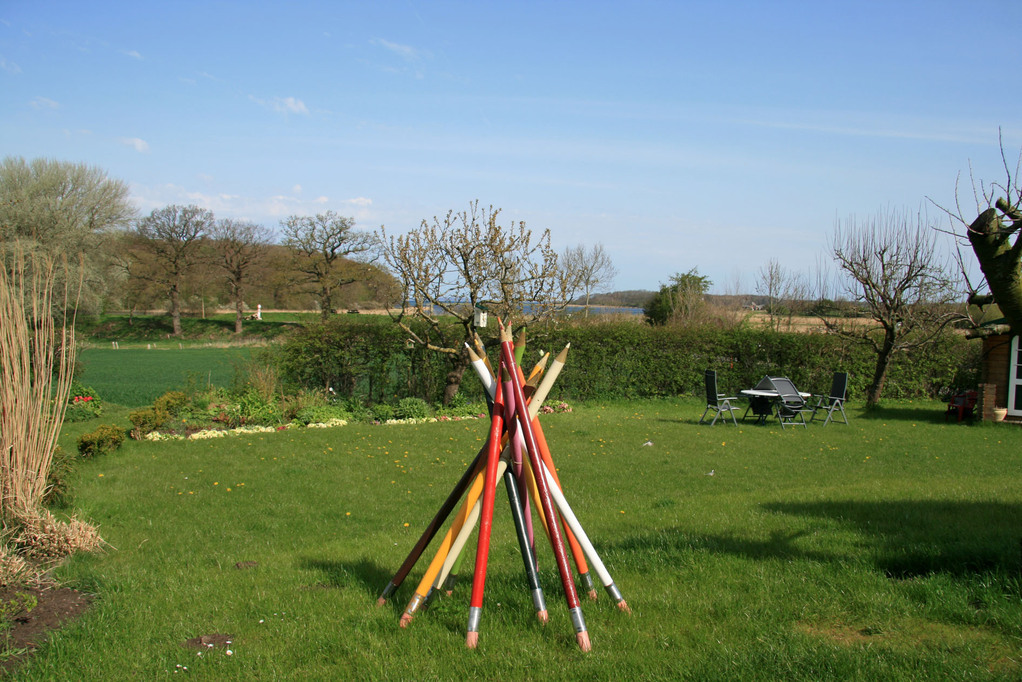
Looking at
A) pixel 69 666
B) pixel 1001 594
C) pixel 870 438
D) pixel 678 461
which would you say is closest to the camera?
A: pixel 69 666

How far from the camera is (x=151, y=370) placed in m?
27.2

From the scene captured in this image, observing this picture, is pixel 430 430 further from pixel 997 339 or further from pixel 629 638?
pixel 997 339

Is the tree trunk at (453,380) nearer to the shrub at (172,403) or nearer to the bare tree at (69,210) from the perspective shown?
the shrub at (172,403)

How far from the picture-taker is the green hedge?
14.9 m

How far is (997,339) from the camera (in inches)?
543

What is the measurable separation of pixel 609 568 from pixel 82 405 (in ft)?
47.9

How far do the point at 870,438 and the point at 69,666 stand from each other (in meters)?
12.2

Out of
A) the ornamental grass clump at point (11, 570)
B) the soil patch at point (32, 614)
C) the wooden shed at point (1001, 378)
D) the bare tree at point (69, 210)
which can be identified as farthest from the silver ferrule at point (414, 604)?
the bare tree at point (69, 210)

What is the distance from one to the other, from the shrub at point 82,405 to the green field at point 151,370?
1.58m

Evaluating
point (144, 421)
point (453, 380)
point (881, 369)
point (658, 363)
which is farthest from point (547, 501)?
point (881, 369)

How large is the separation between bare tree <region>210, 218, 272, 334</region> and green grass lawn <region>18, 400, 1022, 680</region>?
43.6 m

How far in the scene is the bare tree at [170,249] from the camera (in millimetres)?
46875

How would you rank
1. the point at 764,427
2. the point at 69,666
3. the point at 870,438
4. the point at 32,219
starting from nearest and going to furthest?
1. the point at 69,666
2. the point at 870,438
3. the point at 764,427
4. the point at 32,219

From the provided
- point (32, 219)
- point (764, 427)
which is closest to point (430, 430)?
point (764, 427)
